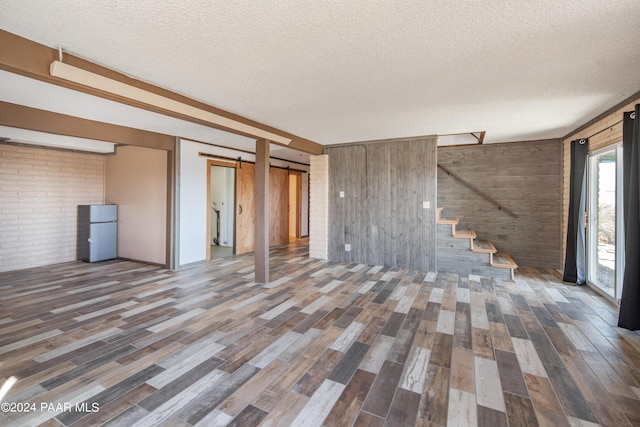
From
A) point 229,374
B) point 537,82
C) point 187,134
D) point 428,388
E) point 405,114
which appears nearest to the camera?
point 428,388

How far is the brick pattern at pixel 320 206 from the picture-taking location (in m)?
6.64

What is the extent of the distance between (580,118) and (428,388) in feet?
15.2

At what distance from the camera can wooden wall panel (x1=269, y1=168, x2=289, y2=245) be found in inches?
332

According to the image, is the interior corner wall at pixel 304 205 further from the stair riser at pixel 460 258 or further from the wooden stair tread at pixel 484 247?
the wooden stair tread at pixel 484 247

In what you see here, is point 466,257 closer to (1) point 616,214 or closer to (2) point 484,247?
(2) point 484,247

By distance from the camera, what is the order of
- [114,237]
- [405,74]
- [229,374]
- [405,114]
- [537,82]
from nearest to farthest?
[229,374], [405,74], [537,82], [405,114], [114,237]

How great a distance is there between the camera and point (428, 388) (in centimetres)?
211

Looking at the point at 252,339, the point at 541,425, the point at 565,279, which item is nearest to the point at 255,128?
the point at 252,339

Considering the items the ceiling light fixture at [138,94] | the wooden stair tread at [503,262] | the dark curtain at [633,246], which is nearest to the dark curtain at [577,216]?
the wooden stair tread at [503,262]

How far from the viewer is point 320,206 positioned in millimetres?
6703

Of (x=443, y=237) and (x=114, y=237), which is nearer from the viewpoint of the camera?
(x=443, y=237)

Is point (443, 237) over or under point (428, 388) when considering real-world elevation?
over

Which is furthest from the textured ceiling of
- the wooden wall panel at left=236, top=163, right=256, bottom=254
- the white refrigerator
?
the white refrigerator

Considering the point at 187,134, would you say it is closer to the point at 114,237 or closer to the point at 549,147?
the point at 114,237
